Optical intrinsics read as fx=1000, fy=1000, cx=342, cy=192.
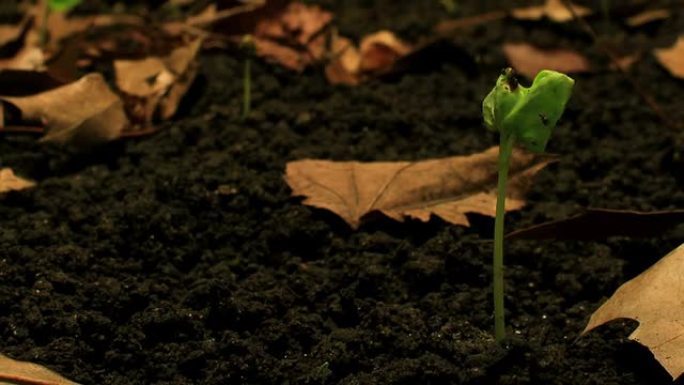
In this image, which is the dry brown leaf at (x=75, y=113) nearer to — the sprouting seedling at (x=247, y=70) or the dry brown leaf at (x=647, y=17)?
the sprouting seedling at (x=247, y=70)

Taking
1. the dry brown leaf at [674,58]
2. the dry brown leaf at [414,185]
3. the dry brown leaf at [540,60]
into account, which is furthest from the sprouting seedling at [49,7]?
the dry brown leaf at [674,58]

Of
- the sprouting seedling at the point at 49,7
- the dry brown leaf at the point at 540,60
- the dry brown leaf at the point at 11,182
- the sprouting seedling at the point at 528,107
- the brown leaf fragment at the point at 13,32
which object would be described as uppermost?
the sprouting seedling at the point at 528,107

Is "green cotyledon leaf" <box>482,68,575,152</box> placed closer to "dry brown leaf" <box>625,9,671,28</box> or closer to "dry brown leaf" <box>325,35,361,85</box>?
"dry brown leaf" <box>325,35,361,85</box>

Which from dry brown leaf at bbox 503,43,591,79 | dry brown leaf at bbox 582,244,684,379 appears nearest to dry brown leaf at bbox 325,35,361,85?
dry brown leaf at bbox 503,43,591,79

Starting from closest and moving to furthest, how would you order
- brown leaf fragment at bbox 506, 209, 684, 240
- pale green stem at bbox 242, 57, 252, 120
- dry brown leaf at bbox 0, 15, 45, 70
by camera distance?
brown leaf fragment at bbox 506, 209, 684, 240 < pale green stem at bbox 242, 57, 252, 120 < dry brown leaf at bbox 0, 15, 45, 70

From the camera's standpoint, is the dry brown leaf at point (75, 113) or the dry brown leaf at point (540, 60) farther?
the dry brown leaf at point (540, 60)

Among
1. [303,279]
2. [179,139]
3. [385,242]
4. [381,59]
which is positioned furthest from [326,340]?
[381,59]

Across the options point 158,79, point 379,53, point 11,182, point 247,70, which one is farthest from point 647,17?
point 11,182
